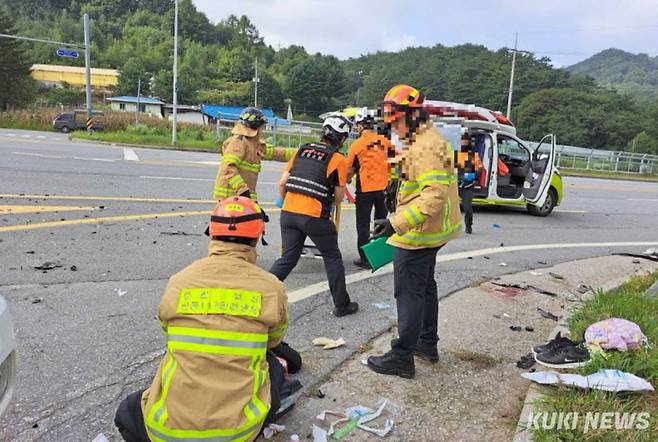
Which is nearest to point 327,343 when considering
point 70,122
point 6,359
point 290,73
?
point 6,359

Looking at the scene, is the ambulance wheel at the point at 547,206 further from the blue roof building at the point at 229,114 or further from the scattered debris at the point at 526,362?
the scattered debris at the point at 526,362

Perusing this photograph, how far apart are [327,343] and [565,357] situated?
1.74 meters

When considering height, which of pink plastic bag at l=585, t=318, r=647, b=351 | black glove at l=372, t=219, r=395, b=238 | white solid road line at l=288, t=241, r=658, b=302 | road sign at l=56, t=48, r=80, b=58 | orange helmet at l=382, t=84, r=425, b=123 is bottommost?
white solid road line at l=288, t=241, r=658, b=302

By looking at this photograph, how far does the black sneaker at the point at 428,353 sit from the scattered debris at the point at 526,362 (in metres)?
0.62

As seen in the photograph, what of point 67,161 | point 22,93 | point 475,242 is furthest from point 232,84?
point 475,242

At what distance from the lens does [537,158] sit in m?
12.1

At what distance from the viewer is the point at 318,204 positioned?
4.67 metres

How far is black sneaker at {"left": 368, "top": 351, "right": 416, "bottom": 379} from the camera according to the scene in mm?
3699

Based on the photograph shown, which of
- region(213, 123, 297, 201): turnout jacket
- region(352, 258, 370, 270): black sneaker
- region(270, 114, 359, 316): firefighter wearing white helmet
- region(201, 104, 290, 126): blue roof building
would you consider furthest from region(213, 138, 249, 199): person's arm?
region(201, 104, 290, 126): blue roof building

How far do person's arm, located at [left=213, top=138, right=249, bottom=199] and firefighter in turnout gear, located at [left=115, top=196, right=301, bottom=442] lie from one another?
8.78ft

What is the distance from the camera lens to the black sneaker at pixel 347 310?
15.6ft

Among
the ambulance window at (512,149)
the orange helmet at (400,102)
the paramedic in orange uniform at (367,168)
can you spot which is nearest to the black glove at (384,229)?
the orange helmet at (400,102)

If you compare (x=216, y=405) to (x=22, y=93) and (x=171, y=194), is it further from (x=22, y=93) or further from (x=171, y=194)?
(x=22, y=93)

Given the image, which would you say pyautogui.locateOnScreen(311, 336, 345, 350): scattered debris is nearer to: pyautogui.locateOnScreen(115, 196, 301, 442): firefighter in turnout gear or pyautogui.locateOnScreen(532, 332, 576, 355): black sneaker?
pyautogui.locateOnScreen(532, 332, 576, 355): black sneaker
